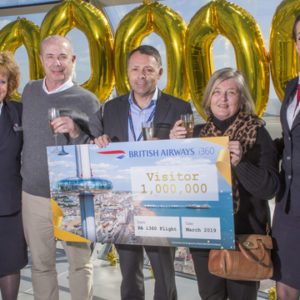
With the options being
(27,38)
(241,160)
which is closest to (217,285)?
(241,160)

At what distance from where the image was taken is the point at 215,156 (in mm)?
A: 1509

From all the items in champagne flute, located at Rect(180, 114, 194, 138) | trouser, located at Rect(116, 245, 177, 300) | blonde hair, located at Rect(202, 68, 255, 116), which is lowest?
trouser, located at Rect(116, 245, 177, 300)

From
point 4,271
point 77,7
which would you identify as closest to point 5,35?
point 77,7

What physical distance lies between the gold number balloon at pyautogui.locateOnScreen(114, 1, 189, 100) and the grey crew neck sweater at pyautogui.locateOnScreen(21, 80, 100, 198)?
415mm

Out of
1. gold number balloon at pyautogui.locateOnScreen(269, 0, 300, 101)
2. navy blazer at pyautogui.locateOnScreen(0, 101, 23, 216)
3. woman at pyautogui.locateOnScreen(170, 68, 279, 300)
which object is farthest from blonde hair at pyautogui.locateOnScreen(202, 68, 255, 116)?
navy blazer at pyautogui.locateOnScreen(0, 101, 23, 216)

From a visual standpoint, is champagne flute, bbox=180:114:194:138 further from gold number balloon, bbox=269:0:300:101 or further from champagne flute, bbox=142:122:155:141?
gold number balloon, bbox=269:0:300:101

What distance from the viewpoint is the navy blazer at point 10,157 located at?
Answer: 6.35 feet

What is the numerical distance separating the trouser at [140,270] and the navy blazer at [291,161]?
0.70 m

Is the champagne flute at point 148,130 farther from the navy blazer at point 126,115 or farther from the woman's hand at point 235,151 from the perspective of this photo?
the woman's hand at point 235,151

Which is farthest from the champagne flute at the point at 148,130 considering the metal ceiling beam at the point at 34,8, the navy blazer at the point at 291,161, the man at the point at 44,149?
the metal ceiling beam at the point at 34,8

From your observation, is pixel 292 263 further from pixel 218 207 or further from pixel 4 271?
pixel 4 271

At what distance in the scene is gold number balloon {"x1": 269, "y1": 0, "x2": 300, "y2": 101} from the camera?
6.26 ft

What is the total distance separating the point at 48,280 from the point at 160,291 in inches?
26.1

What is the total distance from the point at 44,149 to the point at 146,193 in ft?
2.15
